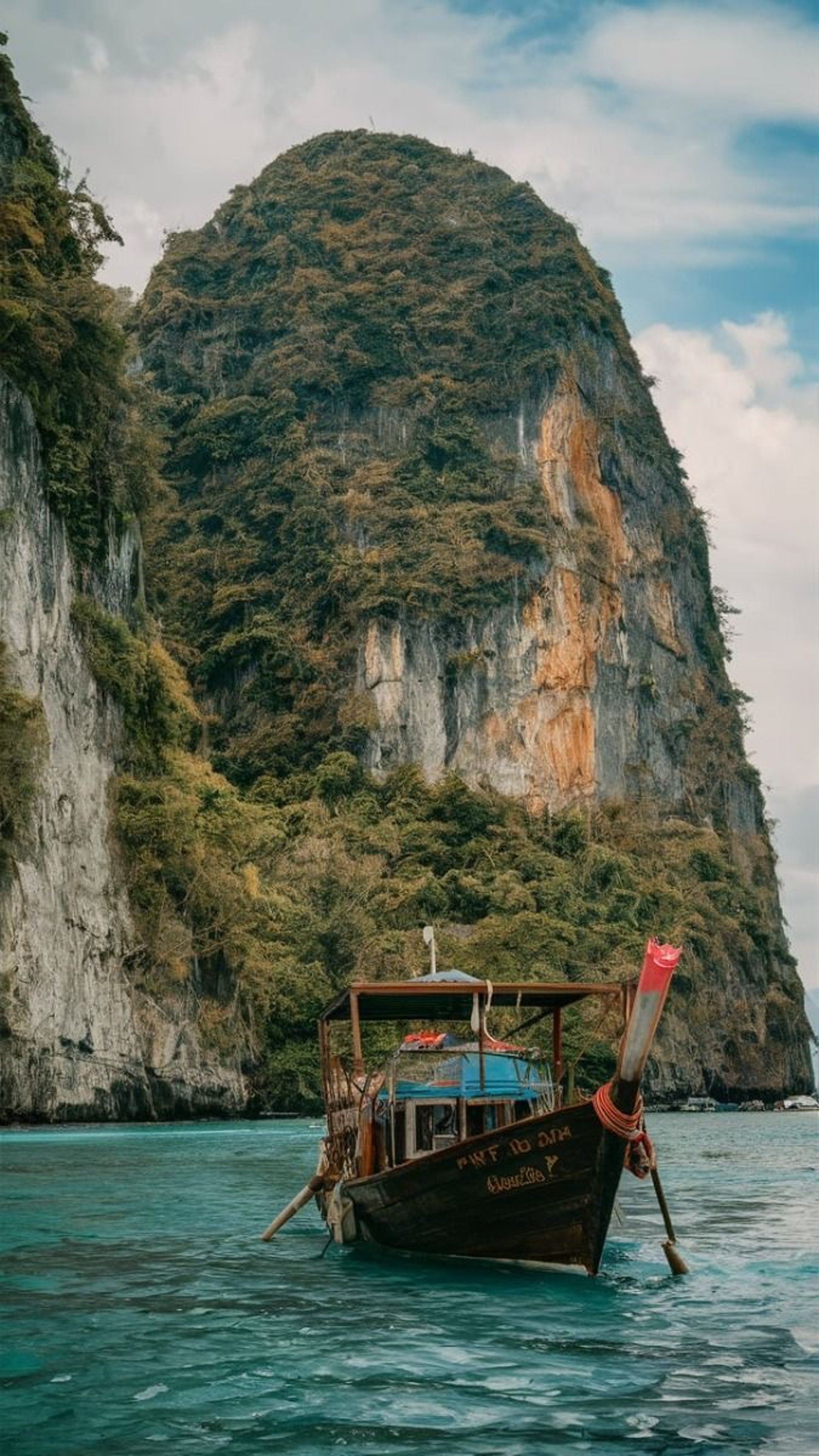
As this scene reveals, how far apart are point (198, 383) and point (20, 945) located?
73.7 m

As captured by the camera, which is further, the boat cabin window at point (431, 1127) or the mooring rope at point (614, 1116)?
the boat cabin window at point (431, 1127)

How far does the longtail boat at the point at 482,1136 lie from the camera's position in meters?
14.0

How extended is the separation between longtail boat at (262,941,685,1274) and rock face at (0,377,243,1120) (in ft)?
68.8

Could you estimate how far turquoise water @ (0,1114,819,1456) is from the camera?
9.50 metres

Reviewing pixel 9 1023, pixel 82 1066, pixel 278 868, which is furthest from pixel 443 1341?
pixel 278 868

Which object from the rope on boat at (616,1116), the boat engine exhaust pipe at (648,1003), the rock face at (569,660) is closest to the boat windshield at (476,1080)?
the rope on boat at (616,1116)

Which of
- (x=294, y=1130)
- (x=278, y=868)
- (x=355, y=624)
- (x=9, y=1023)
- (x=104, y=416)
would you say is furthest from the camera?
(x=355, y=624)

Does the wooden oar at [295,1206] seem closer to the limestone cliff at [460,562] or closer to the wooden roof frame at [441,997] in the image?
the wooden roof frame at [441,997]

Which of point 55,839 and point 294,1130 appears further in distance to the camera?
point 294,1130

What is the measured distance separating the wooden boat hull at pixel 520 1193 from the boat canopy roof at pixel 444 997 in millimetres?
1882

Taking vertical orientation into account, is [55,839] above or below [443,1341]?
above

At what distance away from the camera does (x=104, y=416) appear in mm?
52625

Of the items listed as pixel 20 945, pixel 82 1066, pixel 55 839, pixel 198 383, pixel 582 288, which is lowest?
pixel 82 1066

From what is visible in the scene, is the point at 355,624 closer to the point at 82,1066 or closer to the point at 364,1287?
the point at 82,1066
